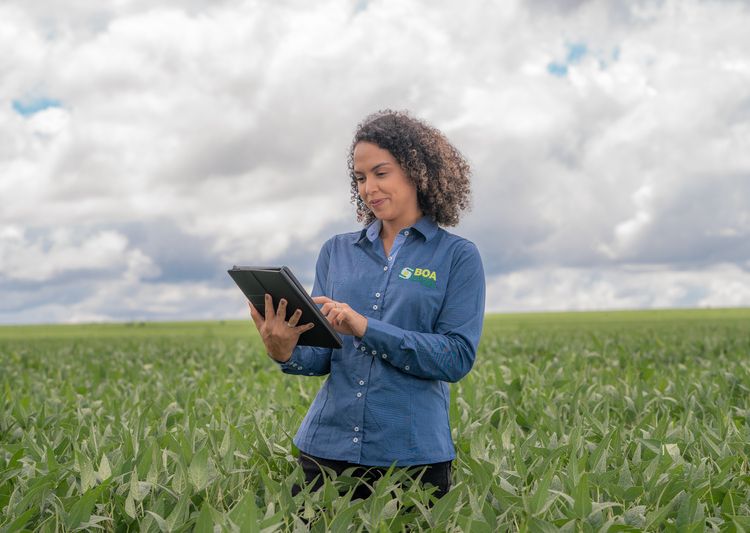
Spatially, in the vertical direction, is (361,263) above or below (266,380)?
above

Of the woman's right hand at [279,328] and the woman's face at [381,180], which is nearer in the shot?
the woman's right hand at [279,328]

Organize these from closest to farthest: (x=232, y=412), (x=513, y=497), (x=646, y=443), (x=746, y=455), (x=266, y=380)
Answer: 1. (x=513, y=497)
2. (x=646, y=443)
3. (x=746, y=455)
4. (x=232, y=412)
5. (x=266, y=380)

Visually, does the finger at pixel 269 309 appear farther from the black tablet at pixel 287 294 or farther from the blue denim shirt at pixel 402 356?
the blue denim shirt at pixel 402 356

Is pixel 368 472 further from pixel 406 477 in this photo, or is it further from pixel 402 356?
pixel 402 356

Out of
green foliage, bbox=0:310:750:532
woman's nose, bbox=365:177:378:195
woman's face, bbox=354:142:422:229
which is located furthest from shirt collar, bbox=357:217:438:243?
green foliage, bbox=0:310:750:532

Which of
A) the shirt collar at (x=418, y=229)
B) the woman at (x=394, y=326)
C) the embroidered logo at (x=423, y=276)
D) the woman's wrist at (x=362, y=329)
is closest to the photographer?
the woman's wrist at (x=362, y=329)

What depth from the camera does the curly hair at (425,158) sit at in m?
3.42

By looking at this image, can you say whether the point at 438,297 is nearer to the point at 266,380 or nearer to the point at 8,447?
the point at 8,447

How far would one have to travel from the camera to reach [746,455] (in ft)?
14.6

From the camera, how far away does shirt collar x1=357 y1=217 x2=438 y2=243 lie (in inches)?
136

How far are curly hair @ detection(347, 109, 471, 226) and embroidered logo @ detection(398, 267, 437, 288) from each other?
1.15 feet

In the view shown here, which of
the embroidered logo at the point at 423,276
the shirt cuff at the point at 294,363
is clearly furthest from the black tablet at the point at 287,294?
the embroidered logo at the point at 423,276

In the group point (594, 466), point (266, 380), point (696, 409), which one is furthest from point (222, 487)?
point (266, 380)

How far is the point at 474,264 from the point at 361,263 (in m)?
0.52
